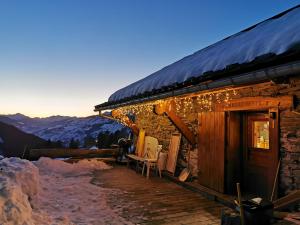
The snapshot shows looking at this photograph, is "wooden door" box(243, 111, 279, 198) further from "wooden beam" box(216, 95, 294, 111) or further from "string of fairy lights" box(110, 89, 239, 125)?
"string of fairy lights" box(110, 89, 239, 125)

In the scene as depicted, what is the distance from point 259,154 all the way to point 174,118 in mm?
2566

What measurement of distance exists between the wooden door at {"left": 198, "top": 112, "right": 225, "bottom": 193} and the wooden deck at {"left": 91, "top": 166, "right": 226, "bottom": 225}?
0.54 m

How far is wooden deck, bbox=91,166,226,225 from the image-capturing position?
4691 millimetres

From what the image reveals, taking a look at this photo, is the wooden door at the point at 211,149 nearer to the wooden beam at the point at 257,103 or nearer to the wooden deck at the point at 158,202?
the wooden beam at the point at 257,103

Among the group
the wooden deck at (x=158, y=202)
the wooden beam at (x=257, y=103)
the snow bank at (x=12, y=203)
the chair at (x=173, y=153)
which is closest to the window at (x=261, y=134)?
the wooden beam at (x=257, y=103)

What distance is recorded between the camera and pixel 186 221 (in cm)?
455

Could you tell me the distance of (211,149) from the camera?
668 centimetres

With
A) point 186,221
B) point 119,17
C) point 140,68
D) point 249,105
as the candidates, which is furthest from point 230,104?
point 140,68

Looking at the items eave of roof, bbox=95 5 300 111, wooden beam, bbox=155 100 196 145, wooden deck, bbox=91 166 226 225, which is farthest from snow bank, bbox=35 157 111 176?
eave of roof, bbox=95 5 300 111

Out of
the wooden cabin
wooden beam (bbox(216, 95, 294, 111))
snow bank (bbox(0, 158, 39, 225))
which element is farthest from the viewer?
wooden beam (bbox(216, 95, 294, 111))

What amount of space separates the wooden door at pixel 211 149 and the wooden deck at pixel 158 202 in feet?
1.79

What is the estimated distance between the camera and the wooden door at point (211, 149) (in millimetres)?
6289

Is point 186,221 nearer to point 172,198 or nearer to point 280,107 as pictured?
point 172,198

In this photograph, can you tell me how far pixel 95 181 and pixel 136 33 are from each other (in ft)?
28.6
